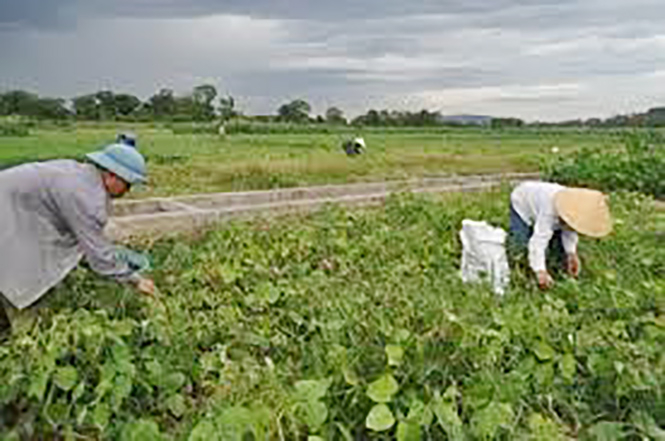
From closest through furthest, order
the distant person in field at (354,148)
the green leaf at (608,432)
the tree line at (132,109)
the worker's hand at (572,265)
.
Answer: the green leaf at (608,432), the worker's hand at (572,265), the distant person in field at (354,148), the tree line at (132,109)

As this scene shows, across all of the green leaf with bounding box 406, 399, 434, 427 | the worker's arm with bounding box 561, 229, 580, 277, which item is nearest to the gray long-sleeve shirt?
the green leaf with bounding box 406, 399, 434, 427

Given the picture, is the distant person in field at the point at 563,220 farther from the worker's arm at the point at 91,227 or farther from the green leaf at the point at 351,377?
the worker's arm at the point at 91,227

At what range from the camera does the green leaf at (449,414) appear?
2547 millimetres

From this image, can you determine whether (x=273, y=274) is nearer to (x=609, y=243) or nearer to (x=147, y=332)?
(x=147, y=332)

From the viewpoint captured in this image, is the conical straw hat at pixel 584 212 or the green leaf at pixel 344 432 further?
the conical straw hat at pixel 584 212

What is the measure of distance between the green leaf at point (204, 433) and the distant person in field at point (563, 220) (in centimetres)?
318

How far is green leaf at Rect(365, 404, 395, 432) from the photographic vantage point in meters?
2.63

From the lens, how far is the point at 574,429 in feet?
9.57

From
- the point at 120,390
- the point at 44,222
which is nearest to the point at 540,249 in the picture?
the point at 120,390

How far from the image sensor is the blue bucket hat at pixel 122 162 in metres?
3.61

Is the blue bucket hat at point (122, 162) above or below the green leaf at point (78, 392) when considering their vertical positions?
above

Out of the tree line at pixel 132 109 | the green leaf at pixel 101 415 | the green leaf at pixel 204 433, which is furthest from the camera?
the tree line at pixel 132 109

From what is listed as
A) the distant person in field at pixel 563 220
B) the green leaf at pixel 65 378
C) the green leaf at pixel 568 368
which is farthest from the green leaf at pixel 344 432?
the distant person in field at pixel 563 220

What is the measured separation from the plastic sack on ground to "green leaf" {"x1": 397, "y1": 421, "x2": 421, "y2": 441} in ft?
8.61
